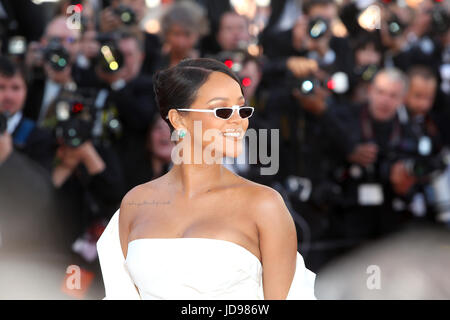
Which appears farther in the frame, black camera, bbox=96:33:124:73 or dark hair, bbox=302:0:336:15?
dark hair, bbox=302:0:336:15

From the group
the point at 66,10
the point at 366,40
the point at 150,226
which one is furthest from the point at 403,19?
the point at 150,226

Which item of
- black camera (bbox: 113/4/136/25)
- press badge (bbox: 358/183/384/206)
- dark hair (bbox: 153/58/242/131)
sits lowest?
press badge (bbox: 358/183/384/206)

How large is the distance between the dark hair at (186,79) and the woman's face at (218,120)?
17mm

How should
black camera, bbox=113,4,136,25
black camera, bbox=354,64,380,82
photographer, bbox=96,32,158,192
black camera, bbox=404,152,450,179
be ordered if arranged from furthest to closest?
black camera, bbox=354,64,380,82
black camera, bbox=404,152,450,179
black camera, bbox=113,4,136,25
photographer, bbox=96,32,158,192

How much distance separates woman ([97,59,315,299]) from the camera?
263 cm

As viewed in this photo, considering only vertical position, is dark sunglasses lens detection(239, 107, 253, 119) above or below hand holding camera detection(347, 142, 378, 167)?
above

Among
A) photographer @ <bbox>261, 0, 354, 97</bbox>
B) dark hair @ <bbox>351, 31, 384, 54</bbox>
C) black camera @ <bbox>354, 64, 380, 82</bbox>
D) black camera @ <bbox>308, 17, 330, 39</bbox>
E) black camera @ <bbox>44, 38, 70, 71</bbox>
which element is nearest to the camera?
black camera @ <bbox>44, 38, 70, 71</bbox>

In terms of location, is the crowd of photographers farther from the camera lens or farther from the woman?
the woman

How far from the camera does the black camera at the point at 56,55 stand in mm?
Answer: 5012

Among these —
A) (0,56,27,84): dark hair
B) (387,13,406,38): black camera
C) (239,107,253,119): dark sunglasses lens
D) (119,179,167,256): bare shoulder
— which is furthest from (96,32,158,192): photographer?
(239,107,253,119): dark sunglasses lens

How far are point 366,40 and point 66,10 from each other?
93.0 inches

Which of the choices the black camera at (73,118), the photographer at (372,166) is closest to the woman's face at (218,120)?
the black camera at (73,118)

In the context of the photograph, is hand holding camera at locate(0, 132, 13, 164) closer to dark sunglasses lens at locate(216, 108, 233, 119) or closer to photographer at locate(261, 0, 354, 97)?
photographer at locate(261, 0, 354, 97)
